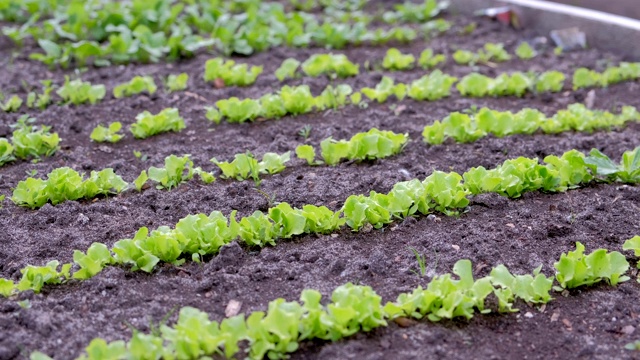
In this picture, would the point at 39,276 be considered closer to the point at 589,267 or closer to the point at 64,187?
the point at 64,187

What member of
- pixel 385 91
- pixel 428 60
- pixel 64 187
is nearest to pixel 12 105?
pixel 64 187

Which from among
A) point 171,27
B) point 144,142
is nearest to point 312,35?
point 171,27

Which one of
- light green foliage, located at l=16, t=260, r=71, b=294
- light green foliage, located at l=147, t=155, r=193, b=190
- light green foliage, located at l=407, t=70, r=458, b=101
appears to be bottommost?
light green foliage, located at l=407, t=70, r=458, b=101

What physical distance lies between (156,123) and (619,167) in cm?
277

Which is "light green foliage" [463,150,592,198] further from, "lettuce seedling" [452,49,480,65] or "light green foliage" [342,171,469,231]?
"lettuce seedling" [452,49,480,65]

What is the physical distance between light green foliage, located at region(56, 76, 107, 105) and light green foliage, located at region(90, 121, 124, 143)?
59cm

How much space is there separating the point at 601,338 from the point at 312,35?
A: 437 centimetres

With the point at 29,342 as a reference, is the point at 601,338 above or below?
below

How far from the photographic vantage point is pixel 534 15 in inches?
300

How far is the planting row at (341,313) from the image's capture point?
113 inches

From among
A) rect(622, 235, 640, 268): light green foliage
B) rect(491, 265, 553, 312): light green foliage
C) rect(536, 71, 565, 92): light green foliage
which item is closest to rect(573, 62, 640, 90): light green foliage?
rect(536, 71, 565, 92): light green foliage

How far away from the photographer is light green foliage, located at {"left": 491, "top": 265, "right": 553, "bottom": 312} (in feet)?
10.8

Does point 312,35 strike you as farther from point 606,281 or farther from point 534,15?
point 606,281

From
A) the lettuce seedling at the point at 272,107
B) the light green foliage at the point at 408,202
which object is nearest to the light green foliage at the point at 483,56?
the lettuce seedling at the point at 272,107
